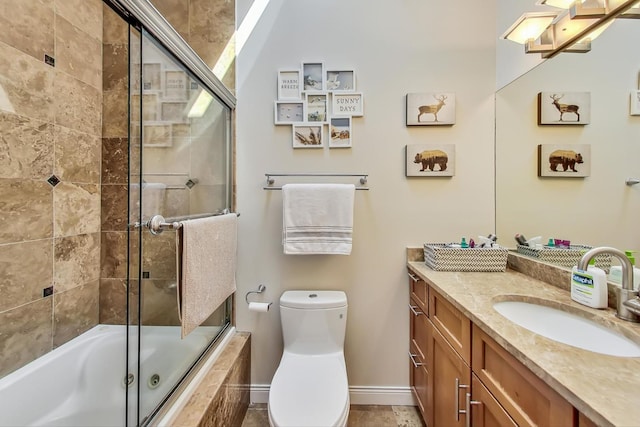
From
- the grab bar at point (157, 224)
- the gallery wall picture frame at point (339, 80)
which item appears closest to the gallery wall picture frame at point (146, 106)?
the grab bar at point (157, 224)

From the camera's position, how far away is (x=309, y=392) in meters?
1.17

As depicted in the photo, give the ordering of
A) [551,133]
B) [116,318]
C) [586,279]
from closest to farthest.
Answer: [586,279] < [551,133] < [116,318]

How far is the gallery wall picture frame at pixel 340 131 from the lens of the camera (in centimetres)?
168

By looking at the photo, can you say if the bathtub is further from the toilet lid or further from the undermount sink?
the undermount sink

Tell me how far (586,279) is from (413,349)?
97cm

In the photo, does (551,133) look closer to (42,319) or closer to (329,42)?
(329,42)

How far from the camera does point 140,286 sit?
3.62 ft

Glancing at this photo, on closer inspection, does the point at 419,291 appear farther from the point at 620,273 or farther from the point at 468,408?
the point at 620,273

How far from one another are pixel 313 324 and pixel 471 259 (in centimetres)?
94

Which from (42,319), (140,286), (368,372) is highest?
(140,286)

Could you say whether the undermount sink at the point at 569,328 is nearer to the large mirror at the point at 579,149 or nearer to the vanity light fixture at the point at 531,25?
the large mirror at the point at 579,149

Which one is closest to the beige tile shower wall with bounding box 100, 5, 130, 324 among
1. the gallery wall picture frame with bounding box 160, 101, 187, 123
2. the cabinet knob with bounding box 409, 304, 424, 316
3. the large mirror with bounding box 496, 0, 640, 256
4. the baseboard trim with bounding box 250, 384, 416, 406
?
the gallery wall picture frame with bounding box 160, 101, 187, 123

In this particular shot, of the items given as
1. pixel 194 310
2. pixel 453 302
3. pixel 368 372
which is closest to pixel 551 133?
pixel 453 302

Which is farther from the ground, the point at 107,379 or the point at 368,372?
the point at 107,379
